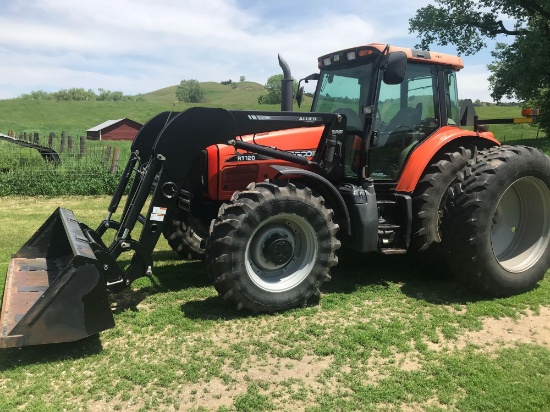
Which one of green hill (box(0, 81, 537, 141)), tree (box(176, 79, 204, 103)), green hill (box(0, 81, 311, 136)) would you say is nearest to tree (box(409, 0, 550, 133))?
green hill (box(0, 81, 537, 141))

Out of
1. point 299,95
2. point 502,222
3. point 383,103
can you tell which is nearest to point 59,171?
point 299,95

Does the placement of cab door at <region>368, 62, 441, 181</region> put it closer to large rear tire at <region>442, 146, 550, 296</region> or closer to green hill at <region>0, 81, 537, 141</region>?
large rear tire at <region>442, 146, 550, 296</region>

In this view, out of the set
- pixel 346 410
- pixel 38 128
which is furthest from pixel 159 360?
pixel 38 128

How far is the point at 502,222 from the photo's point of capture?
540cm

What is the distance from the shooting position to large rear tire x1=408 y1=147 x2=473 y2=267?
4.98 m

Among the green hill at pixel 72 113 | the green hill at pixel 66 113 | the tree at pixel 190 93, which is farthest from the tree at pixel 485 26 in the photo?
the tree at pixel 190 93

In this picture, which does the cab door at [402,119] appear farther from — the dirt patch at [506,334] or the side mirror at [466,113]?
the dirt patch at [506,334]

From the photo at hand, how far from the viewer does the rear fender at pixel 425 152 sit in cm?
509

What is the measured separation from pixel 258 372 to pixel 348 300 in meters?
1.61

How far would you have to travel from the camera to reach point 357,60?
5.25 metres

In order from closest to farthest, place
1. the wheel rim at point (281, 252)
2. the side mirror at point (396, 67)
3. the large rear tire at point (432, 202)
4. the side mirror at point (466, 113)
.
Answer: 1. the wheel rim at point (281, 252)
2. the side mirror at point (396, 67)
3. the large rear tire at point (432, 202)
4. the side mirror at point (466, 113)

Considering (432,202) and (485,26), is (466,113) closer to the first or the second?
(432,202)

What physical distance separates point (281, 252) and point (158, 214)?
3.92 ft

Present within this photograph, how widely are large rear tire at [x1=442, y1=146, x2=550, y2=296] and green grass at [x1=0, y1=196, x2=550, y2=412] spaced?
260 millimetres
